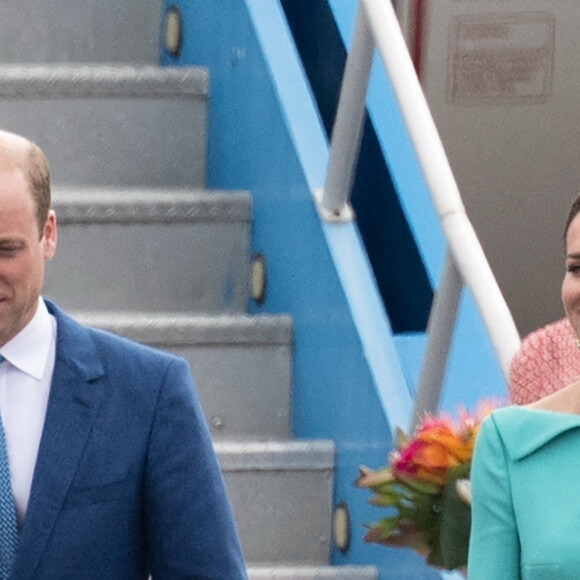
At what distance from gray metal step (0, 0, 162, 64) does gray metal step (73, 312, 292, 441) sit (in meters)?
0.77

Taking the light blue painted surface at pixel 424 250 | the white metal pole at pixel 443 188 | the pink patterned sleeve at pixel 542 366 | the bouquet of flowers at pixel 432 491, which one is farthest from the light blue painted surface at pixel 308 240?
the bouquet of flowers at pixel 432 491

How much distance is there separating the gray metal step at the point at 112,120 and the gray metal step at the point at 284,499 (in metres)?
0.78

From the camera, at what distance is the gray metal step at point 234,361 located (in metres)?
3.57

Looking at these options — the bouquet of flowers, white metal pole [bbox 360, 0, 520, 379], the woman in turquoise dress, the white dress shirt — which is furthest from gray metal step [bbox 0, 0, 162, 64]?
the woman in turquoise dress

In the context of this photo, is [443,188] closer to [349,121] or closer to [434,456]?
[349,121]

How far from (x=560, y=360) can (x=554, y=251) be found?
2739 mm

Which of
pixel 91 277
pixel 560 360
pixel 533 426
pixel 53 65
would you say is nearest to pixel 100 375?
pixel 533 426

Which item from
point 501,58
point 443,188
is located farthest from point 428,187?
point 501,58

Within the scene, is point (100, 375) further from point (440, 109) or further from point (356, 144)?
point (440, 109)

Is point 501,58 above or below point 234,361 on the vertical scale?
above

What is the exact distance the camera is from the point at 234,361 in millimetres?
3619

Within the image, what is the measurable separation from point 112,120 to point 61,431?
192cm

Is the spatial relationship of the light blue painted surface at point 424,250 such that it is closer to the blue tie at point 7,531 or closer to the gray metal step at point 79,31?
the gray metal step at point 79,31

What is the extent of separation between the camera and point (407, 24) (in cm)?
511
